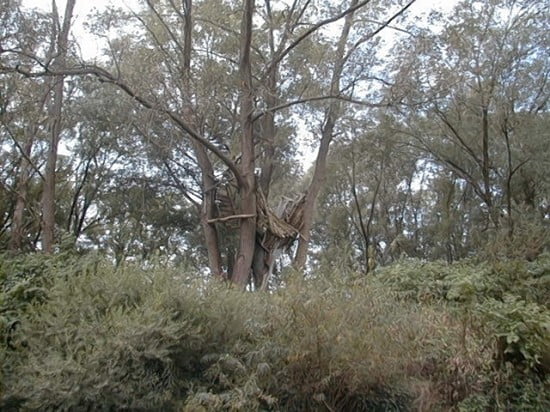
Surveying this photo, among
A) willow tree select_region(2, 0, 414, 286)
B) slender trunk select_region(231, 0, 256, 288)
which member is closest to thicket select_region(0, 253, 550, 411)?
willow tree select_region(2, 0, 414, 286)

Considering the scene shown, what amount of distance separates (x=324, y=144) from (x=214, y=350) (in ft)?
36.1

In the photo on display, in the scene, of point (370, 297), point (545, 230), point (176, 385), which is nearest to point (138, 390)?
point (176, 385)

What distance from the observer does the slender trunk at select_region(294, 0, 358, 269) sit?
1174 cm

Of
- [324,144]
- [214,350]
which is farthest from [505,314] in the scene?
[324,144]

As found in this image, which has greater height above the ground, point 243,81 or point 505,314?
point 243,81

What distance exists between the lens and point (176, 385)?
3635mm

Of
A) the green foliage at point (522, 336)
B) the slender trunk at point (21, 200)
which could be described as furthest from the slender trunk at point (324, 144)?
the green foliage at point (522, 336)

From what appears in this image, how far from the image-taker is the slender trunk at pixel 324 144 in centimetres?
1174

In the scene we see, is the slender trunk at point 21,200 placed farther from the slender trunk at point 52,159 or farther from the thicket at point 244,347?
the thicket at point 244,347

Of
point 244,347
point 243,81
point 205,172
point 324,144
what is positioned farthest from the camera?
point 324,144

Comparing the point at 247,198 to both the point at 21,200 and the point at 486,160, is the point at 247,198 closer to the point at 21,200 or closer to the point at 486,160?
the point at 21,200

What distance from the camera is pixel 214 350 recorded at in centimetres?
390

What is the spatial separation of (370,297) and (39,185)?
13.9 meters

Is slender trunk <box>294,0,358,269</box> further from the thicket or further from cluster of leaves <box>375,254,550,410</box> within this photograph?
the thicket
